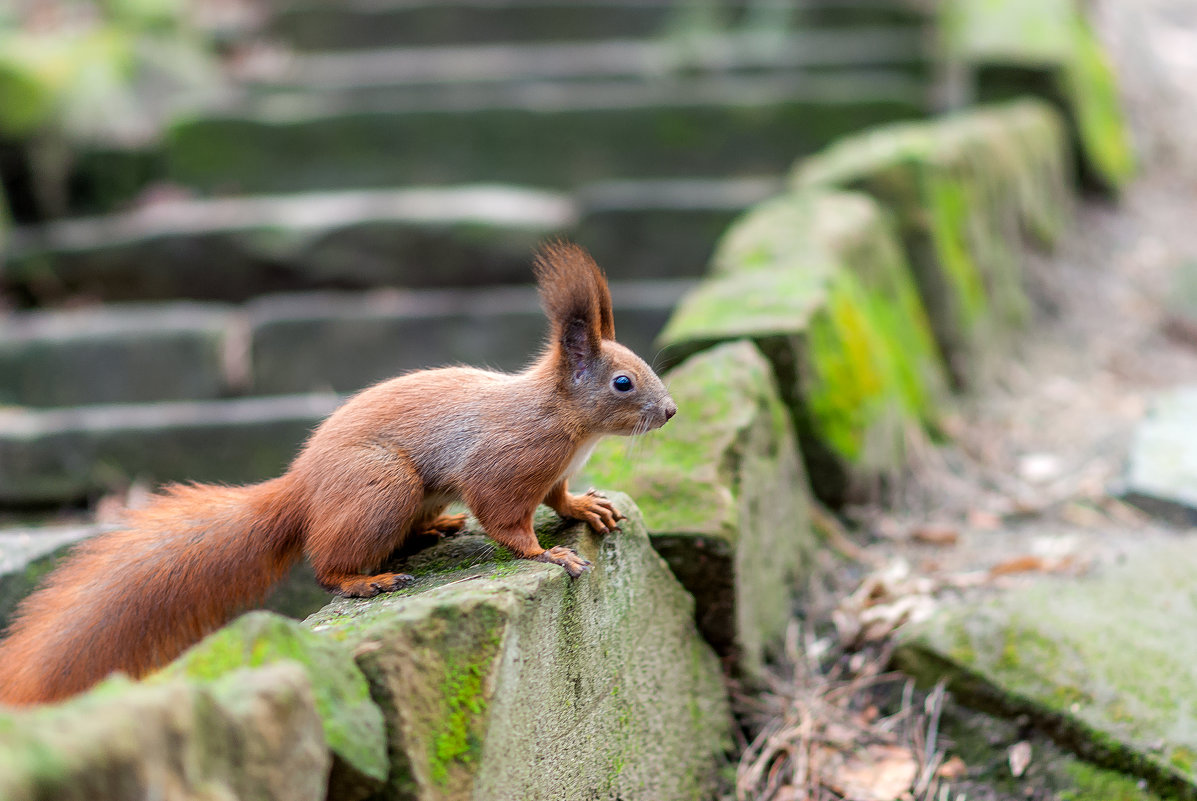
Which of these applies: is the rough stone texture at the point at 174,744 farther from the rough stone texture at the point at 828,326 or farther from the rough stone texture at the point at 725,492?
the rough stone texture at the point at 828,326

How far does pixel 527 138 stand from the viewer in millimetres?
5660

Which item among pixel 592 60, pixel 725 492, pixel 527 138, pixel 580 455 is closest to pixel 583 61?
pixel 592 60

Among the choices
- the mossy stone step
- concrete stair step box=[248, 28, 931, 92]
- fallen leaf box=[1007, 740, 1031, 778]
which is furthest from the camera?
concrete stair step box=[248, 28, 931, 92]

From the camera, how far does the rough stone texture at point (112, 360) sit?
4.19 metres

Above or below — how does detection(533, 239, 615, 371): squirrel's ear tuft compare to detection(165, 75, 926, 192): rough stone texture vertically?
below

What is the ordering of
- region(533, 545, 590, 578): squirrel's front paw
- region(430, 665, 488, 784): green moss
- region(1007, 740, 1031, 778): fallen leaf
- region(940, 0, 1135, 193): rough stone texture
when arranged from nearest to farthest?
1. region(430, 665, 488, 784): green moss
2. region(533, 545, 590, 578): squirrel's front paw
3. region(1007, 740, 1031, 778): fallen leaf
4. region(940, 0, 1135, 193): rough stone texture

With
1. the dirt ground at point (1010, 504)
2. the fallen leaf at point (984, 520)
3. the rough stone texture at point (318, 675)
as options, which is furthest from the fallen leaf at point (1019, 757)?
the rough stone texture at point (318, 675)

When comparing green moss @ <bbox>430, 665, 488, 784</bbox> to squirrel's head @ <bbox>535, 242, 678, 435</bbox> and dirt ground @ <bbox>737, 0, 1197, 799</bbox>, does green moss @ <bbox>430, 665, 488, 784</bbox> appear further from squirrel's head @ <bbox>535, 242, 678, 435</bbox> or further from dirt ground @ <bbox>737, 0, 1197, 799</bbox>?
dirt ground @ <bbox>737, 0, 1197, 799</bbox>

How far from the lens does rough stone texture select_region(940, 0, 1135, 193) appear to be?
18.7ft

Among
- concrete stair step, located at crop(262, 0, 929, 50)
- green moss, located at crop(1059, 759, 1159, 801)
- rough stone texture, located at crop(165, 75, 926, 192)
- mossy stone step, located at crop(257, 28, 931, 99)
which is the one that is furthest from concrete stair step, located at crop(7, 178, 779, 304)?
green moss, located at crop(1059, 759, 1159, 801)

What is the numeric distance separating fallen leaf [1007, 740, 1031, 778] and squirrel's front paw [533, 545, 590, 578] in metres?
1.00

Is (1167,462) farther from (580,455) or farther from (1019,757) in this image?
(580,455)

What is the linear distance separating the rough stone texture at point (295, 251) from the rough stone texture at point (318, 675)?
367cm

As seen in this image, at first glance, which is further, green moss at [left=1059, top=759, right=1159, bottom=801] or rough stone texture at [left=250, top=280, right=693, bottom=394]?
rough stone texture at [left=250, top=280, right=693, bottom=394]
